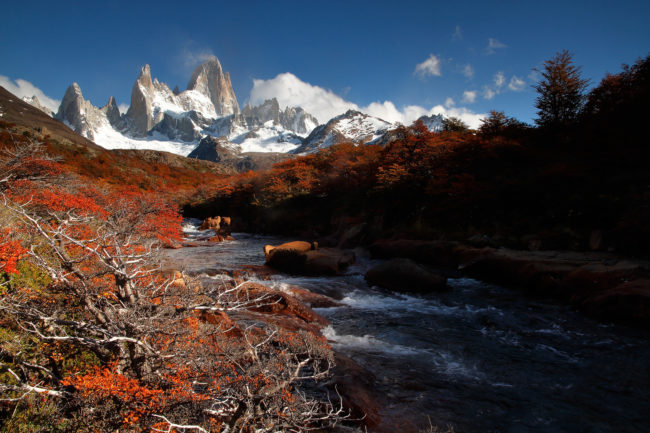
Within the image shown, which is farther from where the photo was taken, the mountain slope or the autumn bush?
the mountain slope

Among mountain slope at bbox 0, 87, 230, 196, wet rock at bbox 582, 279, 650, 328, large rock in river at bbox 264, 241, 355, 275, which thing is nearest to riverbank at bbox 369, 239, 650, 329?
wet rock at bbox 582, 279, 650, 328

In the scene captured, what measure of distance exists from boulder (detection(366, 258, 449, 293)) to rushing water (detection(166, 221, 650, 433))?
3.20 ft

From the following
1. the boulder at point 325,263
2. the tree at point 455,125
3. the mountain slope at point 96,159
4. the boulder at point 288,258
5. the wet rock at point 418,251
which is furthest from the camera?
the mountain slope at point 96,159

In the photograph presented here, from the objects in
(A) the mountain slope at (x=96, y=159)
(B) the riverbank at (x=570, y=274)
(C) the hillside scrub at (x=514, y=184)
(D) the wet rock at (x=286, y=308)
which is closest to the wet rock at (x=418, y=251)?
(B) the riverbank at (x=570, y=274)

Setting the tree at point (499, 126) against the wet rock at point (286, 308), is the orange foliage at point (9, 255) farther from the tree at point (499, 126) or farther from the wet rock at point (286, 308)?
the tree at point (499, 126)

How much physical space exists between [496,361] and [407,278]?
612 cm

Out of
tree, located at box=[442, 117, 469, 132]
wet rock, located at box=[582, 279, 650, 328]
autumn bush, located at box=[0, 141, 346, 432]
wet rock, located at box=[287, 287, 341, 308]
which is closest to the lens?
autumn bush, located at box=[0, 141, 346, 432]

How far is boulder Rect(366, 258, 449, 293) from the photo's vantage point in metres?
12.9

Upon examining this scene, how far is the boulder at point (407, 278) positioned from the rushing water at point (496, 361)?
38.4 inches

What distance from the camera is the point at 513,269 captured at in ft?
42.8

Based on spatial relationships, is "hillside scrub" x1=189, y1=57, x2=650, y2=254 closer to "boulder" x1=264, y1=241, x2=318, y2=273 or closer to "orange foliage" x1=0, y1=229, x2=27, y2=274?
"boulder" x1=264, y1=241, x2=318, y2=273

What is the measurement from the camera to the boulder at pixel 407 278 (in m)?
12.9

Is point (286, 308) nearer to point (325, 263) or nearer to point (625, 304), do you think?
Result: point (325, 263)

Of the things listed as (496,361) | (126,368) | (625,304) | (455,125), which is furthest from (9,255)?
(455,125)
